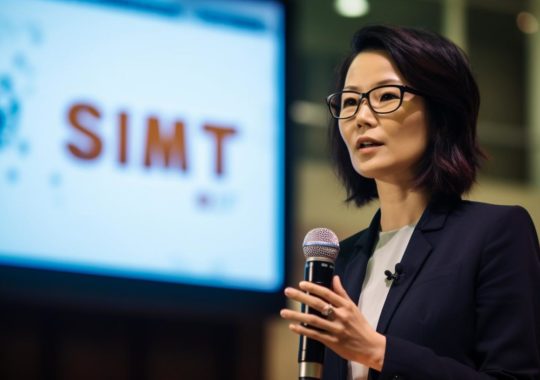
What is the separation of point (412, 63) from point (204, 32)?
342 centimetres

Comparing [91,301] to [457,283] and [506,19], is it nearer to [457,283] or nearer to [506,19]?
[457,283]

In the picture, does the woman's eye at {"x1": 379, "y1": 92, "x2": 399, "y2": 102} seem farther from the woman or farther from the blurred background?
the blurred background

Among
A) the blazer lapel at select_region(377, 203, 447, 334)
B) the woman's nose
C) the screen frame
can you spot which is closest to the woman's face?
the woman's nose

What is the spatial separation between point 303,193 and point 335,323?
502 cm

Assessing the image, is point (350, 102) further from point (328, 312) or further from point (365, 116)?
point (328, 312)

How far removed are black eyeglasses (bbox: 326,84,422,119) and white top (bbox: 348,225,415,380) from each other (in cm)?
23

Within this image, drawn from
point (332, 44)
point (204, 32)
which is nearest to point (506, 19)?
point (332, 44)

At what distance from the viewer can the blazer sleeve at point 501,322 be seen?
1858 mm

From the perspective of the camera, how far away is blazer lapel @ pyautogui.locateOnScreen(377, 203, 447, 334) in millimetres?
2002

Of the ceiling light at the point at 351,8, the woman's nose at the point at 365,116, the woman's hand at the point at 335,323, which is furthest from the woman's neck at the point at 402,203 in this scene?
the ceiling light at the point at 351,8

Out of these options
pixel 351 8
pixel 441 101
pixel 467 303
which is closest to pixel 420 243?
pixel 467 303

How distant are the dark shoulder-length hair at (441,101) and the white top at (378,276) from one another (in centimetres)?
11

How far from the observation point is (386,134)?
2113 mm

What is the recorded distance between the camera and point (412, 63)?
2.13 meters
